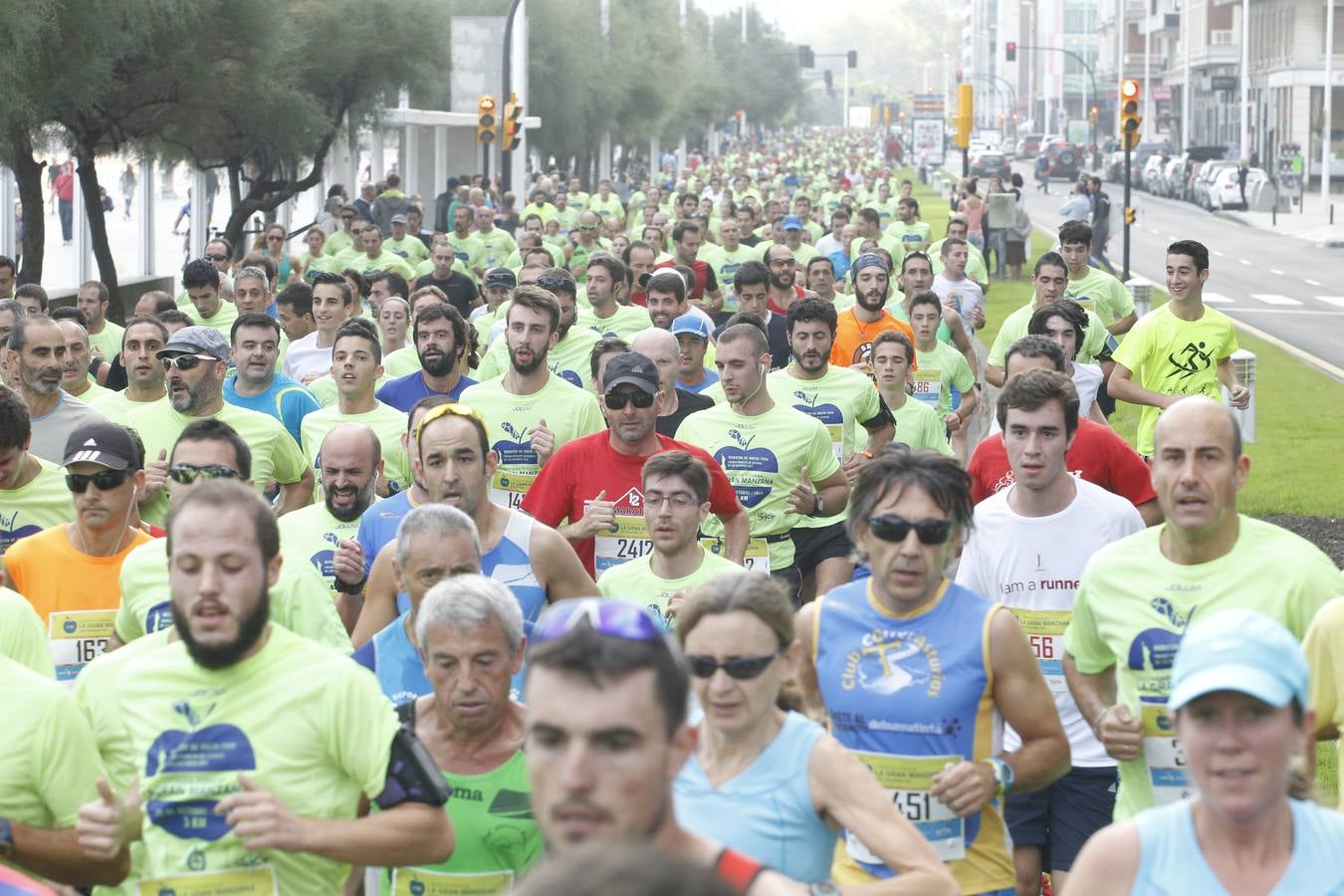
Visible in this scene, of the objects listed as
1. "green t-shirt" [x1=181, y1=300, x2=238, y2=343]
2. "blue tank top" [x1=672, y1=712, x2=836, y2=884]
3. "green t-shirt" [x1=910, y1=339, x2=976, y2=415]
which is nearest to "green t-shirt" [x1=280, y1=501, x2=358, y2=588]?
"blue tank top" [x1=672, y1=712, x2=836, y2=884]

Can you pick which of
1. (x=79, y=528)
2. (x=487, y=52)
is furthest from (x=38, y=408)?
(x=487, y=52)

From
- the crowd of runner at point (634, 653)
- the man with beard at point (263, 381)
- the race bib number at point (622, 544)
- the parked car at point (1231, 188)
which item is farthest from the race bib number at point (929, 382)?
the parked car at point (1231, 188)

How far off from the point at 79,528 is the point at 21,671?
2057 mm

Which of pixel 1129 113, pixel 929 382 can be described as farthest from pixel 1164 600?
pixel 1129 113

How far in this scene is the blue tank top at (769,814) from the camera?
4.30m

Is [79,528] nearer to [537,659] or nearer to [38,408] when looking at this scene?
[38,408]

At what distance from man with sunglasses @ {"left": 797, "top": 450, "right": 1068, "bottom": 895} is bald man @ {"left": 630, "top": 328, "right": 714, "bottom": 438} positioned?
4478 millimetres

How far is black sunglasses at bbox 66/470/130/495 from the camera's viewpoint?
6684 mm

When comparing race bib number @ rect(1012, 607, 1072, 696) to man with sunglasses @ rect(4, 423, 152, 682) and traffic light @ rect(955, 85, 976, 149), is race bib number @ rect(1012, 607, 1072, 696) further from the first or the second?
traffic light @ rect(955, 85, 976, 149)

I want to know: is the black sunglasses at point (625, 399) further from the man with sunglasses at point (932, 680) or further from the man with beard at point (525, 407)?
the man with sunglasses at point (932, 680)

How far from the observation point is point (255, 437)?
8.98 meters

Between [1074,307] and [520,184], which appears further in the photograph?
[520,184]

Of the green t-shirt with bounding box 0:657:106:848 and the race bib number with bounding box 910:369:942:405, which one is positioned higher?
the race bib number with bounding box 910:369:942:405

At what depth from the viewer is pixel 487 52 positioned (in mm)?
33781
